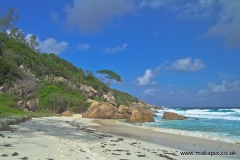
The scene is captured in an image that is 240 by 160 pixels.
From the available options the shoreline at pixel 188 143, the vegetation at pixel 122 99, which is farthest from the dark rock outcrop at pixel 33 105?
the shoreline at pixel 188 143

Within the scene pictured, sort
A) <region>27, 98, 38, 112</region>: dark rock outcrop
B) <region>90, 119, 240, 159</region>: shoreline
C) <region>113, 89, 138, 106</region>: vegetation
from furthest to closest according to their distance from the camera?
<region>113, 89, 138, 106</region>: vegetation < <region>27, 98, 38, 112</region>: dark rock outcrop < <region>90, 119, 240, 159</region>: shoreline

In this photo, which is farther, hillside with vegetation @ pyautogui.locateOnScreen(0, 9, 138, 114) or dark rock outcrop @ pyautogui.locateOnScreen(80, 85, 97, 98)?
dark rock outcrop @ pyautogui.locateOnScreen(80, 85, 97, 98)

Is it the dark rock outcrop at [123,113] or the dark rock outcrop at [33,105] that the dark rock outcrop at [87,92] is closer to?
the dark rock outcrop at [33,105]

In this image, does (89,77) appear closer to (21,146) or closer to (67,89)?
(67,89)

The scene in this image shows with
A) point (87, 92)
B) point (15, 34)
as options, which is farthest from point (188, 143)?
point (15, 34)

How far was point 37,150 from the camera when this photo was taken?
7949mm

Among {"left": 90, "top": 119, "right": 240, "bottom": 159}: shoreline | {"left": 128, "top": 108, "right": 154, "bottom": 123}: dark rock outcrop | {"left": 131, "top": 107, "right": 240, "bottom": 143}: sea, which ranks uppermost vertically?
{"left": 128, "top": 108, "right": 154, "bottom": 123}: dark rock outcrop

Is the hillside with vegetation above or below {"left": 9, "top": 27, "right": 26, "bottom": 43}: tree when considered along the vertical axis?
below

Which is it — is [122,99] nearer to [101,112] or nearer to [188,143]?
[101,112]

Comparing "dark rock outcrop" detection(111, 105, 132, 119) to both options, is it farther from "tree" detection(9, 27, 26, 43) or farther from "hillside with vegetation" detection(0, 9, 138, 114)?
"tree" detection(9, 27, 26, 43)

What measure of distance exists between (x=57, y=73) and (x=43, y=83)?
844 centimetres

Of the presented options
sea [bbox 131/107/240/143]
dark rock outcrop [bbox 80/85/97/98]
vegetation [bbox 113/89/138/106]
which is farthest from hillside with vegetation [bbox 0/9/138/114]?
sea [bbox 131/107/240/143]

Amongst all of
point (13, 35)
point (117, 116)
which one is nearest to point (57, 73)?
point (117, 116)

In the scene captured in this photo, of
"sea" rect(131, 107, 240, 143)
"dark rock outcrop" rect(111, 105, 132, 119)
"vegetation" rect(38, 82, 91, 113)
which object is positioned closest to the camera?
"sea" rect(131, 107, 240, 143)
